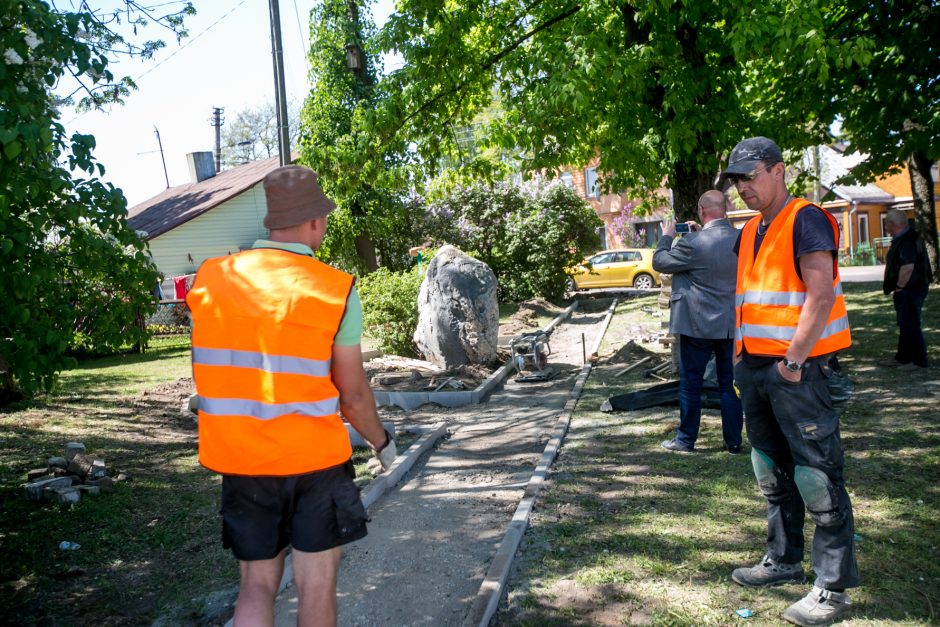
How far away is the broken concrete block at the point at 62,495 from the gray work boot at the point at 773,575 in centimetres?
509

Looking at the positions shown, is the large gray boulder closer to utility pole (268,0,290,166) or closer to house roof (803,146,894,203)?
utility pole (268,0,290,166)

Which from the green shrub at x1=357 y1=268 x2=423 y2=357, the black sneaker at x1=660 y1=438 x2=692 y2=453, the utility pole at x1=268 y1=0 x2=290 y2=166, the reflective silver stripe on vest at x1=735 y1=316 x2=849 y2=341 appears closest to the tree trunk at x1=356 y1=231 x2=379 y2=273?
the green shrub at x1=357 y1=268 x2=423 y2=357

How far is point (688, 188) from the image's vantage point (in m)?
9.75

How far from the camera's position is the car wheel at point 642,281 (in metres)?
27.7

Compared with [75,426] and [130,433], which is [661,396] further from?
[75,426]

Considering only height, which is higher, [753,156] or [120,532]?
[753,156]

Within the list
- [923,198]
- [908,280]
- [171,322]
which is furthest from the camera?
[171,322]

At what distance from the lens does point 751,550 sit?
4141 mm

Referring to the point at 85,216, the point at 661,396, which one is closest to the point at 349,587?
the point at 85,216

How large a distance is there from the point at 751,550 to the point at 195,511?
13.4 ft

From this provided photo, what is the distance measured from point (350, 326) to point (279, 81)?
945 cm

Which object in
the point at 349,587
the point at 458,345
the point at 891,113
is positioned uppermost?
the point at 891,113

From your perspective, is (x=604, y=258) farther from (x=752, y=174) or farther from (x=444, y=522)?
(x=752, y=174)

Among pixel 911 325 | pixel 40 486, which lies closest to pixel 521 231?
pixel 911 325
